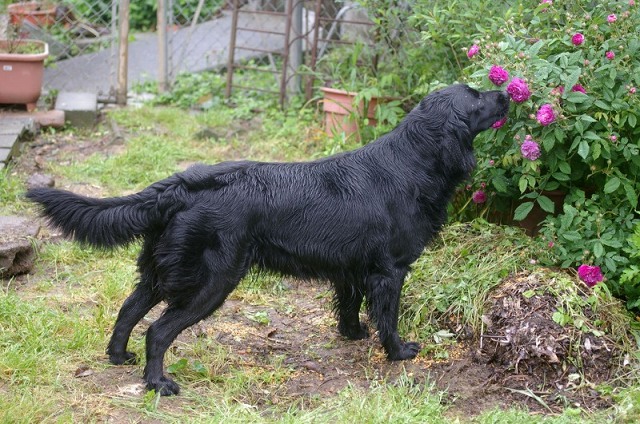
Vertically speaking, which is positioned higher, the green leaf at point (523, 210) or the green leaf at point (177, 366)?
the green leaf at point (523, 210)

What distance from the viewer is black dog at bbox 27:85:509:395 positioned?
12.3ft

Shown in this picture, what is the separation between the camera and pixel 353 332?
4.53 metres

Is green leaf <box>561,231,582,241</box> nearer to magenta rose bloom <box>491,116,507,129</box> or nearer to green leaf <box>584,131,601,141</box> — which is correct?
green leaf <box>584,131,601,141</box>

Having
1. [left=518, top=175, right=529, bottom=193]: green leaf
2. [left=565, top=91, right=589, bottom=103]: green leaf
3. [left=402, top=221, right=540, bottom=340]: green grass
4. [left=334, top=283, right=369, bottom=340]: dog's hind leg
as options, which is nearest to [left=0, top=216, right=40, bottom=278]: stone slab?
[left=334, top=283, right=369, bottom=340]: dog's hind leg

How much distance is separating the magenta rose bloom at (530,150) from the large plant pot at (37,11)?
22.9ft

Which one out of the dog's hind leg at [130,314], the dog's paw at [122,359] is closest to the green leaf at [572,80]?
the dog's hind leg at [130,314]

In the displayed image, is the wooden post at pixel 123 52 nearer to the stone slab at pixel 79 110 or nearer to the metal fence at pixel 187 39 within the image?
the metal fence at pixel 187 39

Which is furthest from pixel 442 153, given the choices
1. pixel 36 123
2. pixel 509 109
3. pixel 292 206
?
pixel 36 123

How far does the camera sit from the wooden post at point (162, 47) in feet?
29.3

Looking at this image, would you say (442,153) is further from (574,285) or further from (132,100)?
(132,100)

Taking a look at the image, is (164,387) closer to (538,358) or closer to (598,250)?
(538,358)

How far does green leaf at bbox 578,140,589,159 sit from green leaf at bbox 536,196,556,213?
1.52 feet

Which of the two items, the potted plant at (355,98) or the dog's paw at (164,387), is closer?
the dog's paw at (164,387)

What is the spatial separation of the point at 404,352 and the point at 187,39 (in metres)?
6.16
